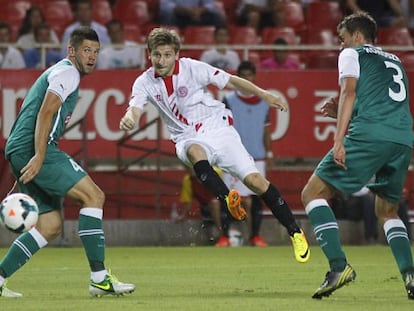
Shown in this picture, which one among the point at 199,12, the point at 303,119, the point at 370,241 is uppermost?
the point at 199,12

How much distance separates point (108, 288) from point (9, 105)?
808 cm

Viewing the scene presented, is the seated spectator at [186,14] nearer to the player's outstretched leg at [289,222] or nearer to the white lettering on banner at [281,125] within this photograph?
the white lettering on banner at [281,125]

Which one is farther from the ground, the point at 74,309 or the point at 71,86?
the point at 71,86

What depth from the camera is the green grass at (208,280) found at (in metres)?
9.72

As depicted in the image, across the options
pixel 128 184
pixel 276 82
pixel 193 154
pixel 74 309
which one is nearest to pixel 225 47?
pixel 276 82

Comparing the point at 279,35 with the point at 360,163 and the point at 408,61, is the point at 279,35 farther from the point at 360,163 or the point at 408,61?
the point at 360,163

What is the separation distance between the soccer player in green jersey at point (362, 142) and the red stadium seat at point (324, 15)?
11876 millimetres

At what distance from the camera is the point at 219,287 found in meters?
11.3

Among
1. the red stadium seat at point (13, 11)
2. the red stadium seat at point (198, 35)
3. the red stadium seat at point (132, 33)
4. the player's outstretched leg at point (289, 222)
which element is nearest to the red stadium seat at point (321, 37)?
the red stadium seat at point (198, 35)

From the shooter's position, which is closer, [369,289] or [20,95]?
[369,289]

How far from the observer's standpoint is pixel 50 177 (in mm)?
10172

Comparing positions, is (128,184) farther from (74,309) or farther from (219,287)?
(74,309)

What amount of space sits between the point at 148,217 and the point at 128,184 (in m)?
0.55

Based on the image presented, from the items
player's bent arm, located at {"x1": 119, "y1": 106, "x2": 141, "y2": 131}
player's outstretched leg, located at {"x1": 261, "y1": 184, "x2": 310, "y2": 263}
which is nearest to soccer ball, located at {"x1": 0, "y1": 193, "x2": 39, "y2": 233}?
player's bent arm, located at {"x1": 119, "y1": 106, "x2": 141, "y2": 131}
